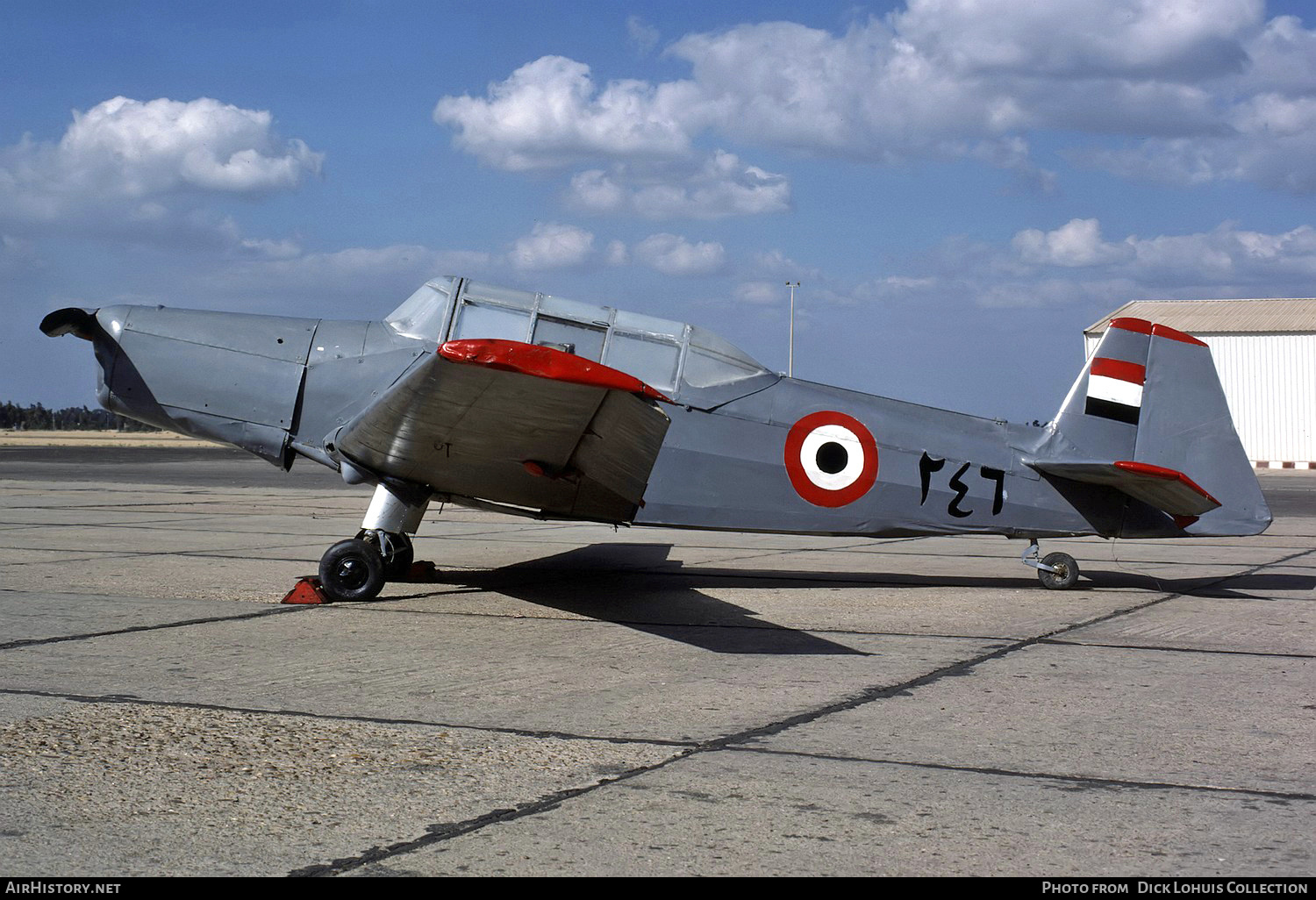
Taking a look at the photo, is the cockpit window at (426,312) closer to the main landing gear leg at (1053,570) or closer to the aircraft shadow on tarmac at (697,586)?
the aircraft shadow on tarmac at (697,586)

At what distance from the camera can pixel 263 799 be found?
373cm

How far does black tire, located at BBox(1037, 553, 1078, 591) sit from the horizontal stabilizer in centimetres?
97

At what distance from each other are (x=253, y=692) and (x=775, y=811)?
9.02 feet

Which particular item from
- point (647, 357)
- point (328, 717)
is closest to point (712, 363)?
point (647, 357)

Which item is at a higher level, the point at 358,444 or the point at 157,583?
the point at 358,444

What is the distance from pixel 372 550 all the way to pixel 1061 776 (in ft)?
18.4

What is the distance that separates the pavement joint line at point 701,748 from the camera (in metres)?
3.24

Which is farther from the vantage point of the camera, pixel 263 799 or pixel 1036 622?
pixel 1036 622

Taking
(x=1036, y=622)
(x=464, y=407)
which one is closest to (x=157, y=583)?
(x=464, y=407)

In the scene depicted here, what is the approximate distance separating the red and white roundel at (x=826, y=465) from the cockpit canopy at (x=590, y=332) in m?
0.53

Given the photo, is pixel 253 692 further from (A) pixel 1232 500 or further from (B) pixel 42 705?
(A) pixel 1232 500

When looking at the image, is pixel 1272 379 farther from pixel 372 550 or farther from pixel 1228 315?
pixel 372 550

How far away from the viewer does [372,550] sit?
27.9 feet

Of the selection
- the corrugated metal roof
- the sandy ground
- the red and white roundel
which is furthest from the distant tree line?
the red and white roundel
